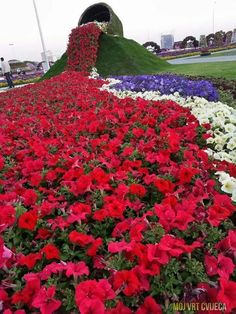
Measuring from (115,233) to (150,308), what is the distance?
22.3 inches

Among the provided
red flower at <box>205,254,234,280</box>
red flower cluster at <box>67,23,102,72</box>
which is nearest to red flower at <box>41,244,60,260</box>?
red flower at <box>205,254,234,280</box>

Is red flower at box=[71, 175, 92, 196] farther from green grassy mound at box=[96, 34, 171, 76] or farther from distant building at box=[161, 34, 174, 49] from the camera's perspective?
distant building at box=[161, 34, 174, 49]

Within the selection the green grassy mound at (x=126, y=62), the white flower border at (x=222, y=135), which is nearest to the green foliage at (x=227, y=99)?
the white flower border at (x=222, y=135)

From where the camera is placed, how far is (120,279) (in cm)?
150

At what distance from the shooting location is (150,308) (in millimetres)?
1445

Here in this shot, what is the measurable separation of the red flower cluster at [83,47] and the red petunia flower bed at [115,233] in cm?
1248

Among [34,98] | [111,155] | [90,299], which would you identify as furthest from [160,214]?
[34,98]

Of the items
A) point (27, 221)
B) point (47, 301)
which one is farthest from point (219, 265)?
point (27, 221)

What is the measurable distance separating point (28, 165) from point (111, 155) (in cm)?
72

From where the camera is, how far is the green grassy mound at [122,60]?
14.7m

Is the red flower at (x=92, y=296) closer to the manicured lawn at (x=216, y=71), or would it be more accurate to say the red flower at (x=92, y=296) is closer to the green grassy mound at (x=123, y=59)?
the manicured lawn at (x=216, y=71)

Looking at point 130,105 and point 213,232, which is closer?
point 213,232

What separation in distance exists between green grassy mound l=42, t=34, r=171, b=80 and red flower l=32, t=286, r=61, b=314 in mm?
13489

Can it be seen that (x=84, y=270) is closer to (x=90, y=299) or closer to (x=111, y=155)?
(x=90, y=299)
